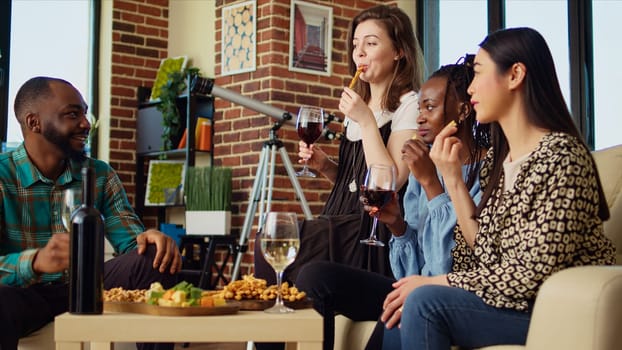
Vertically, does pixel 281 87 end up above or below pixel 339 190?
above

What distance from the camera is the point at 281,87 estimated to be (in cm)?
532

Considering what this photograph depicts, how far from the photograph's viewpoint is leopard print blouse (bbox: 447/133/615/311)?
1.71 m

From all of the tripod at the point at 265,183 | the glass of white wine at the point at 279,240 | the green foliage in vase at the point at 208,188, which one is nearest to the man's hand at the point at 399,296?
the glass of white wine at the point at 279,240

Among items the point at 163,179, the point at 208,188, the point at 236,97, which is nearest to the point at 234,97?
the point at 236,97

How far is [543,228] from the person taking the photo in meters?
1.71

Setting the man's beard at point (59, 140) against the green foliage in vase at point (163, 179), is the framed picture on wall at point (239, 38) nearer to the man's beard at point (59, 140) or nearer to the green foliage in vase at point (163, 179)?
the green foliage in vase at point (163, 179)

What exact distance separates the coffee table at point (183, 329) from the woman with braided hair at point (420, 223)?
45 centimetres

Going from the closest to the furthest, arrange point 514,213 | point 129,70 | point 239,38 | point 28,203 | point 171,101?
point 514,213, point 28,203, point 239,38, point 171,101, point 129,70

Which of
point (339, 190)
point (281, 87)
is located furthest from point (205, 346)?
point (339, 190)

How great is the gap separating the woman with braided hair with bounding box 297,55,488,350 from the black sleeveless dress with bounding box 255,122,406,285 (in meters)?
0.17

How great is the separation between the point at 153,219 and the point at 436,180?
4428 millimetres

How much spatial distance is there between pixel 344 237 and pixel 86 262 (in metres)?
1.18

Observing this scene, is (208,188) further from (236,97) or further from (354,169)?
(354,169)

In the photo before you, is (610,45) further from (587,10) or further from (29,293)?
(29,293)
